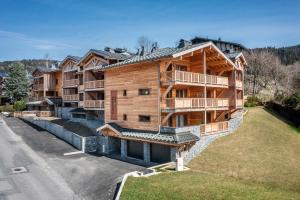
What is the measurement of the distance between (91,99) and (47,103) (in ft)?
63.4

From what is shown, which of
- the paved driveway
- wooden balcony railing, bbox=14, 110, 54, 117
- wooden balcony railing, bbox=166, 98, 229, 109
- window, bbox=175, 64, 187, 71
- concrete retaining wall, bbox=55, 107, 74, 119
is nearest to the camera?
the paved driveway

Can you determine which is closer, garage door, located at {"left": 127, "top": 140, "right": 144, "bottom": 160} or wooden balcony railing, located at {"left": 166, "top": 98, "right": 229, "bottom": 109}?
wooden balcony railing, located at {"left": 166, "top": 98, "right": 229, "bottom": 109}

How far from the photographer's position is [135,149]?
31.6 meters

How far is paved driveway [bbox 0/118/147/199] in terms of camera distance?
22.1 meters

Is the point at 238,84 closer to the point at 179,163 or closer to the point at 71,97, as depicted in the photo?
the point at 179,163

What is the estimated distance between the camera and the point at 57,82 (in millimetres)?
61250

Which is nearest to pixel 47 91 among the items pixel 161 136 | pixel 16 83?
pixel 16 83

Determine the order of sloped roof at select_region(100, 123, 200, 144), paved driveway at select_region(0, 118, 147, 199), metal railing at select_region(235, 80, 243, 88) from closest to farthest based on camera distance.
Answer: paved driveway at select_region(0, 118, 147, 199), sloped roof at select_region(100, 123, 200, 144), metal railing at select_region(235, 80, 243, 88)

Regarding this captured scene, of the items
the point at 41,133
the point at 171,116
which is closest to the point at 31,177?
the point at 171,116

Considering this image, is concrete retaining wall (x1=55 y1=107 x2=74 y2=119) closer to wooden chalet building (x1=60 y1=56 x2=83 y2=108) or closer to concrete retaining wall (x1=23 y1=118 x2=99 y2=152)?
wooden chalet building (x1=60 y1=56 x2=83 y2=108)

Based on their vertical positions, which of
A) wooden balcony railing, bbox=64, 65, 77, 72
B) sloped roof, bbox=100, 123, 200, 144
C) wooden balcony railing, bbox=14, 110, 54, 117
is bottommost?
sloped roof, bbox=100, 123, 200, 144

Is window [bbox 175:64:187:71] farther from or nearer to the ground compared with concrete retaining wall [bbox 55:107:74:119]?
farther from the ground

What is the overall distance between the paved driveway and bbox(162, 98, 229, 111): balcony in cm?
700

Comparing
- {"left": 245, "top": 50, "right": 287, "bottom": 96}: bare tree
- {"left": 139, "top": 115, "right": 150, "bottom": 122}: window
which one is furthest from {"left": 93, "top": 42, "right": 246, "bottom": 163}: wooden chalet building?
{"left": 245, "top": 50, "right": 287, "bottom": 96}: bare tree
